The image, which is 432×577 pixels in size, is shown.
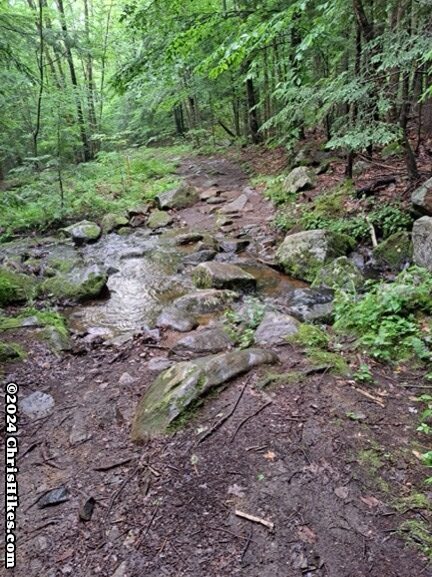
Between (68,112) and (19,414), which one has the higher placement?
(68,112)

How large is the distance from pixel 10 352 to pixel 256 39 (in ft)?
16.5

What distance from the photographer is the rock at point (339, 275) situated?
6480 mm

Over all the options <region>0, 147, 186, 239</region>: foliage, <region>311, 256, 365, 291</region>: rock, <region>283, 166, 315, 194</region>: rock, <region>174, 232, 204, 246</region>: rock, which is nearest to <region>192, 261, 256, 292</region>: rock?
<region>311, 256, 365, 291</region>: rock

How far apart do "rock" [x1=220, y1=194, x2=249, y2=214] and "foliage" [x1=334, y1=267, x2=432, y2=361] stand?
7.20 metres

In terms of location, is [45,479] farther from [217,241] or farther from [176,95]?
[176,95]

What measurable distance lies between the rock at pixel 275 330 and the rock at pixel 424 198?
10.3ft

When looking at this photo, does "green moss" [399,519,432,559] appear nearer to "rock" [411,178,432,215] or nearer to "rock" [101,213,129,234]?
"rock" [411,178,432,215]

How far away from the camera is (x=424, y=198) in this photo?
6.28m

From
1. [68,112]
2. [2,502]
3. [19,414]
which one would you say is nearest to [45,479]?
[2,502]

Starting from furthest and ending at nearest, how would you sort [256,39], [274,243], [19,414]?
[274,243], [256,39], [19,414]

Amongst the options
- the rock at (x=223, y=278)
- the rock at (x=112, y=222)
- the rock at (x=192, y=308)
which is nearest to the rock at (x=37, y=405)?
the rock at (x=192, y=308)

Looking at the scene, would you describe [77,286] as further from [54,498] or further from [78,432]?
[54,498]

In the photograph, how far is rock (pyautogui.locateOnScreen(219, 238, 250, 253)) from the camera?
9.21 metres

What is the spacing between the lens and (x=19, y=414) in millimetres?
3834
